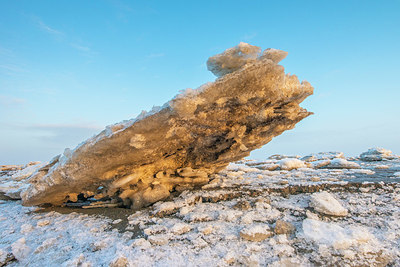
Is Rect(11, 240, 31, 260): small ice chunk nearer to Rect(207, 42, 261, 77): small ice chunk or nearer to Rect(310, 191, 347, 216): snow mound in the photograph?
Rect(207, 42, 261, 77): small ice chunk

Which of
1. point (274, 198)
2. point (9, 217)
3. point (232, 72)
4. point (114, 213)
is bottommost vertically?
point (274, 198)

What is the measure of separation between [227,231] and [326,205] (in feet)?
4.28

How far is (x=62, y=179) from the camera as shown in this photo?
130 inches

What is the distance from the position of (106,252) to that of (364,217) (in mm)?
2827

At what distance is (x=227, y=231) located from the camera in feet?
7.45

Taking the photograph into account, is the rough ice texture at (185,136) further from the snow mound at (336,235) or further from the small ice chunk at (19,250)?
the snow mound at (336,235)

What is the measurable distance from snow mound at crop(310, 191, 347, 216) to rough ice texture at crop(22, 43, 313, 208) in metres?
1.27

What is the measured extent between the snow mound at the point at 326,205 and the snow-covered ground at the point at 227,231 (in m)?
0.01

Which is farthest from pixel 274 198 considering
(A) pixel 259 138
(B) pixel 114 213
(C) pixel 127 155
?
(B) pixel 114 213

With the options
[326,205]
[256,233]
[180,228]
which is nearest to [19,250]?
[180,228]

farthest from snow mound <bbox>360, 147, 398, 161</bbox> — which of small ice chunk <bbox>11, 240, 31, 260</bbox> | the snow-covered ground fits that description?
small ice chunk <bbox>11, 240, 31, 260</bbox>

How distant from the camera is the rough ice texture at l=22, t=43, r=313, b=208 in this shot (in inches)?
97.9

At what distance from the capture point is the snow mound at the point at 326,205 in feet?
8.37

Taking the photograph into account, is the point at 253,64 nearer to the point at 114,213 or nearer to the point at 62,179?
the point at 114,213
